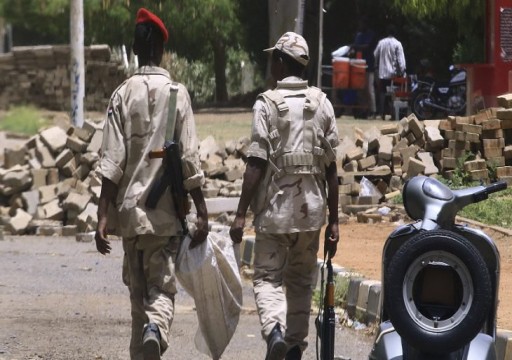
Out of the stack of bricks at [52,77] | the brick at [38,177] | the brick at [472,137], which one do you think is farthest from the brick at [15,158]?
the stack of bricks at [52,77]

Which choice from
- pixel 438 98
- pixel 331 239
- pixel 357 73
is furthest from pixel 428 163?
pixel 331 239

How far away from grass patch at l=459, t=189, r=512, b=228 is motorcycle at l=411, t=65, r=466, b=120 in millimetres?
10654

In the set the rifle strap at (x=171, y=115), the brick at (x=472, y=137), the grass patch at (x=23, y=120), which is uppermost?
the rifle strap at (x=171, y=115)

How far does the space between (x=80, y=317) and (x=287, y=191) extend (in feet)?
11.1

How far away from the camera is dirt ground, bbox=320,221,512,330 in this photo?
9938 mm

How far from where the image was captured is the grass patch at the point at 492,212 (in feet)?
48.2

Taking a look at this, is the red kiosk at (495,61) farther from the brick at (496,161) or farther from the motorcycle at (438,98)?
the motorcycle at (438,98)

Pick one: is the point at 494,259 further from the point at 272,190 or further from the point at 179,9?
the point at 179,9

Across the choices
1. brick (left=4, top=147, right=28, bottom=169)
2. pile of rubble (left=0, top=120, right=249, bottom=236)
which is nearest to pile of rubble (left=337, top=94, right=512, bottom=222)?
pile of rubble (left=0, top=120, right=249, bottom=236)

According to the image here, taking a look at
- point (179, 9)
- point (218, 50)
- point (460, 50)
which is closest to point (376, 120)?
point (460, 50)

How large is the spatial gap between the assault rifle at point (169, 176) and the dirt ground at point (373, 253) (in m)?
2.81

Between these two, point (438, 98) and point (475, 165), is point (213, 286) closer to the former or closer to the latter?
point (475, 165)

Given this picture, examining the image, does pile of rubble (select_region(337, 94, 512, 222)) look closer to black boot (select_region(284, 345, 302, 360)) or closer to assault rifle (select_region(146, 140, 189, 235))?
black boot (select_region(284, 345, 302, 360))

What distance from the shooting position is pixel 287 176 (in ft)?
23.9
